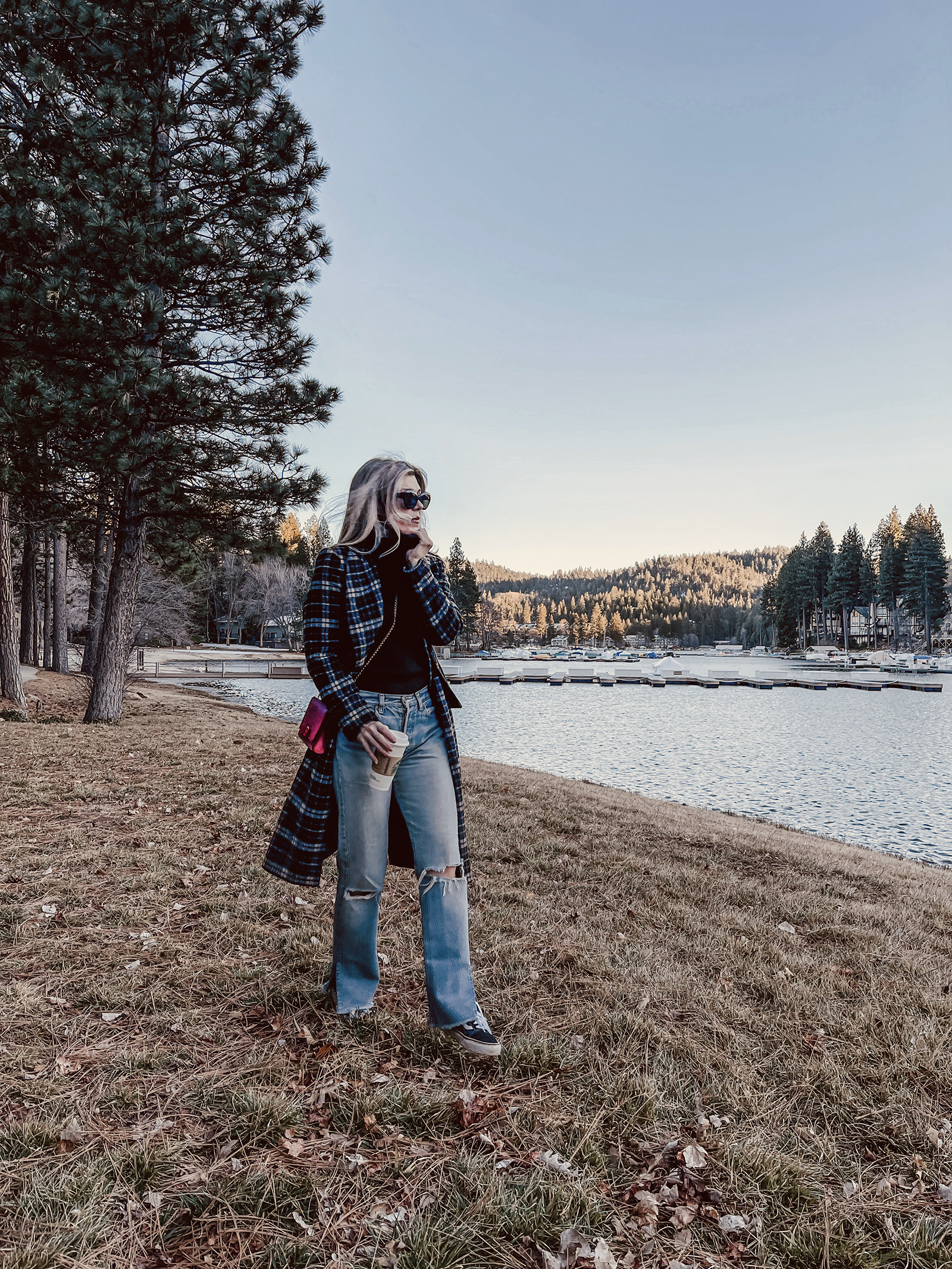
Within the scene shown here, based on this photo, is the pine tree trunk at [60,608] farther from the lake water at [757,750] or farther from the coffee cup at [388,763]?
the coffee cup at [388,763]

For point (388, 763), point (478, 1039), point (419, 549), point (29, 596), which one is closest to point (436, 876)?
point (388, 763)

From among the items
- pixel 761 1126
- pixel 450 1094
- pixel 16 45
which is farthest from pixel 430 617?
pixel 16 45

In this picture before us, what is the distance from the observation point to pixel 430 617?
2457mm

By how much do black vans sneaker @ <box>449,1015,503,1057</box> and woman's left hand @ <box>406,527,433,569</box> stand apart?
5.58ft

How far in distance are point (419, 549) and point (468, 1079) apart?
1900 millimetres

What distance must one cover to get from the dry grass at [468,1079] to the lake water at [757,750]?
7978mm

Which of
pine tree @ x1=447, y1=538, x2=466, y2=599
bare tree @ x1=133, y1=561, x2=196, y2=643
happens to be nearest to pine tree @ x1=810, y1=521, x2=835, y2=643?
pine tree @ x1=447, y1=538, x2=466, y2=599

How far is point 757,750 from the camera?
20.3 meters

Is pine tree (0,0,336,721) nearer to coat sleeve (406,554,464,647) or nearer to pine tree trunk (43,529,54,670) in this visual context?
coat sleeve (406,554,464,647)

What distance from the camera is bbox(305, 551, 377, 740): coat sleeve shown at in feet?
7.44

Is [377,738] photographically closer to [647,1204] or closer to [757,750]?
[647,1204]

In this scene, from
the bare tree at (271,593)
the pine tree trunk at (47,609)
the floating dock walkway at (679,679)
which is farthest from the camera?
the bare tree at (271,593)

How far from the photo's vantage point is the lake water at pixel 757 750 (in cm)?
1233

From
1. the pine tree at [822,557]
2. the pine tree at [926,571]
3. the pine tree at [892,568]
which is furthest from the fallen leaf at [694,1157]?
the pine tree at [822,557]
